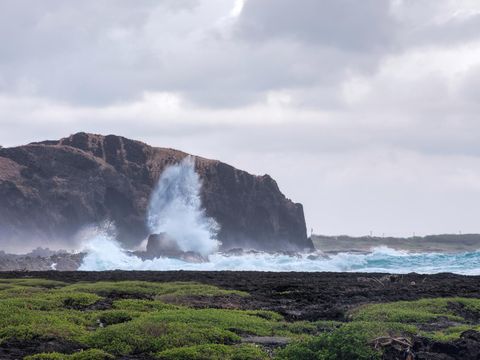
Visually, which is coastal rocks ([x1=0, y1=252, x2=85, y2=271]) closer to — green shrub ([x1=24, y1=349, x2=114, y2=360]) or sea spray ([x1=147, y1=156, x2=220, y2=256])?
sea spray ([x1=147, y1=156, x2=220, y2=256])

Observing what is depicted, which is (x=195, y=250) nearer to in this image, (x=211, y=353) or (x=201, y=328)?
(x=201, y=328)

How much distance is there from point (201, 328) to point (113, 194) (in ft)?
348

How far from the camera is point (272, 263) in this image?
107438mm

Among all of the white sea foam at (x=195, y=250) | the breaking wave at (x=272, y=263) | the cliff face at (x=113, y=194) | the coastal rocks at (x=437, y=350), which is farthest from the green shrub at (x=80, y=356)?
the cliff face at (x=113, y=194)

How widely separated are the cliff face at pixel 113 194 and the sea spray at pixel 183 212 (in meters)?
1.82

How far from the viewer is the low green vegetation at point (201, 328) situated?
16.9 m

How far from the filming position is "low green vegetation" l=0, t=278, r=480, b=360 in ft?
55.4

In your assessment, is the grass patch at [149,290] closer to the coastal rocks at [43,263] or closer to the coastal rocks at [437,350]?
the coastal rocks at [437,350]

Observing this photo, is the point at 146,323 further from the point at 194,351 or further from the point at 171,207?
the point at 171,207

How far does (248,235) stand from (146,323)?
121 metres

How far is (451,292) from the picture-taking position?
3775cm

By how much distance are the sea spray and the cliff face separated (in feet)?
5.97

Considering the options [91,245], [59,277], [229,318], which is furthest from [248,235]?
[229,318]

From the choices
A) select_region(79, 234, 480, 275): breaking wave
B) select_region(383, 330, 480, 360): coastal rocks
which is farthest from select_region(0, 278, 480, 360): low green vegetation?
select_region(79, 234, 480, 275): breaking wave
